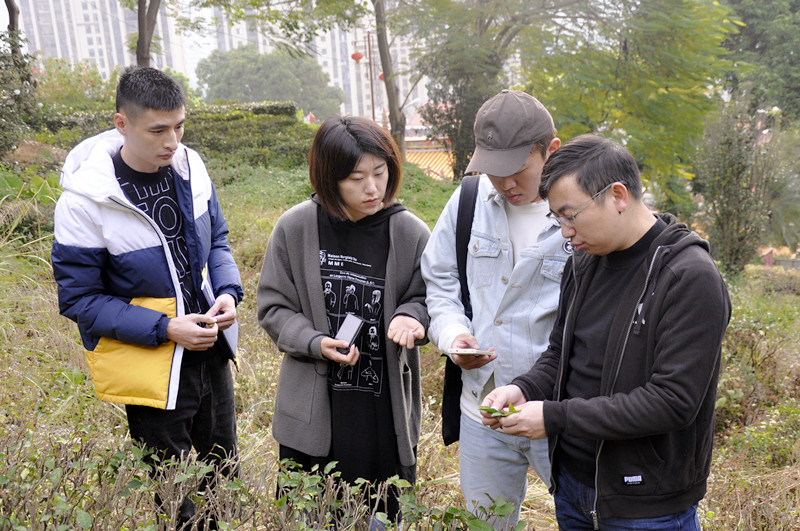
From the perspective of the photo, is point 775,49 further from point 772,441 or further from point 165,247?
point 165,247

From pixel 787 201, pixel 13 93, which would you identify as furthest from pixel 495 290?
pixel 787 201

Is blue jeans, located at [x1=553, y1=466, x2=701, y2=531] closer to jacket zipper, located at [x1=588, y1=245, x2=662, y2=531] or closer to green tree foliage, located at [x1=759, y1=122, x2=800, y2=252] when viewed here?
jacket zipper, located at [x1=588, y1=245, x2=662, y2=531]

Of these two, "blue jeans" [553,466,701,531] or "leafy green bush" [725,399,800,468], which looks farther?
"leafy green bush" [725,399,800,468]

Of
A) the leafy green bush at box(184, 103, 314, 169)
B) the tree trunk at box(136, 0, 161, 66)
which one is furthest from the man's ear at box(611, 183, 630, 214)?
the tree trunk at box(136, 0, 161, 66)

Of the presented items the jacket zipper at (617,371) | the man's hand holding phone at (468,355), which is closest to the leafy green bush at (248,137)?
the man's hand holding phone at (468,355)

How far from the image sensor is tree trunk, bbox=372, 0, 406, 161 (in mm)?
16281

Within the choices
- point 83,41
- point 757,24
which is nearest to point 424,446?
point 757,24

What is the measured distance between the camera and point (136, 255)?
205cm

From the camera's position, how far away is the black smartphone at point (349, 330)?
192 cm

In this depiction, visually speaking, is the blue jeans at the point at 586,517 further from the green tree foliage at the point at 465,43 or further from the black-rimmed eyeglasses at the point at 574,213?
the green tree foliage at the point at 465,43

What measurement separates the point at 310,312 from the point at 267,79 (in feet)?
202

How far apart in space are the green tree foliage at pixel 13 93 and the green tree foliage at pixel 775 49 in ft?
75.5

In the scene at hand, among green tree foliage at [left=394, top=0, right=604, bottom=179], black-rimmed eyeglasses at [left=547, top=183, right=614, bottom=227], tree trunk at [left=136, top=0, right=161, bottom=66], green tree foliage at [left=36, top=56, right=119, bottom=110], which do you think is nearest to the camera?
black-rimmed eyeglasses at [left=547, top=183, right=614, bottom=227]

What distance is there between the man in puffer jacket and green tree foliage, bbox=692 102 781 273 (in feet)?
36.3
